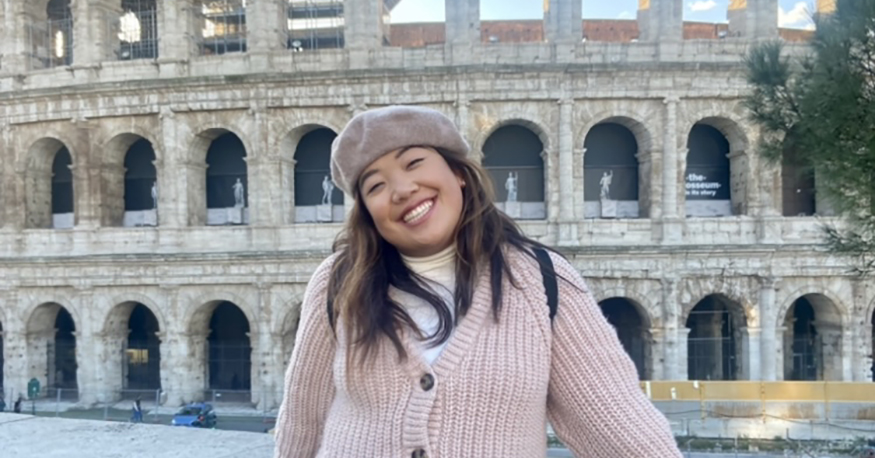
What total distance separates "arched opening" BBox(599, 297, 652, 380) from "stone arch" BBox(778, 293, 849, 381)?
339 cm

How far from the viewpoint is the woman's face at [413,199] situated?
1681 mm

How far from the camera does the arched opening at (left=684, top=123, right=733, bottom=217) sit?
17266 millimetres

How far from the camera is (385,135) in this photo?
1.69 metres

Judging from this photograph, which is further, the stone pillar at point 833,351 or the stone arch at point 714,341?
the stone arch at point 714,341

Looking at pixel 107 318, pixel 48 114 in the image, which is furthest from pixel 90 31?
pixel 107 318

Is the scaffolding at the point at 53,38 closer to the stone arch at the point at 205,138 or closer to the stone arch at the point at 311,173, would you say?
the stone arch at the point at 205,138

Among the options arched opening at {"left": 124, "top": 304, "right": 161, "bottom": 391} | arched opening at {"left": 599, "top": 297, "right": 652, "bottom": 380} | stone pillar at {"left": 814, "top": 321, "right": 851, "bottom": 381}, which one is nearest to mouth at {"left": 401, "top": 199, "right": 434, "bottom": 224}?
arched opening at {"left": 599, "top": 297, "right": 652, "bottom": 380}

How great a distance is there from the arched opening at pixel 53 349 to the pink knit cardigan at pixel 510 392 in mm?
18951

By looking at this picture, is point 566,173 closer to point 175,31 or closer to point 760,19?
point 760,19

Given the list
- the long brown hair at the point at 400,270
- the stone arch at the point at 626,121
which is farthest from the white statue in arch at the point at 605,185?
the long brown hair at the point at 400,270

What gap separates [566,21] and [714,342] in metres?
9.48

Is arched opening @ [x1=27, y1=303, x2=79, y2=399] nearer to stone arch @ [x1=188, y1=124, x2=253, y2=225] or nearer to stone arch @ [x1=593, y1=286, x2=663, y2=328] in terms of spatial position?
stone arch @ [x1=188, y1=124, x2=253, y2=225]

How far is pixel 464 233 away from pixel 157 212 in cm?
1764

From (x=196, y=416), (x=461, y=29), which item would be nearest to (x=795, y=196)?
(x=461, y=29)
